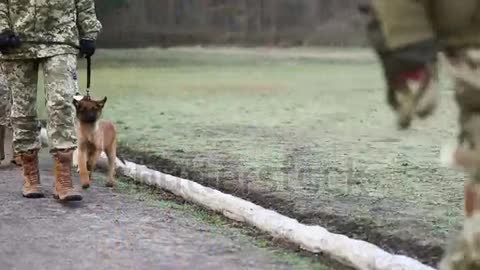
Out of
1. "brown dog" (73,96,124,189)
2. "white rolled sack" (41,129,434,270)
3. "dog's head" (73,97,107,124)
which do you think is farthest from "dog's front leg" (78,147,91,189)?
"white rolled sack" (41,129,434,270)

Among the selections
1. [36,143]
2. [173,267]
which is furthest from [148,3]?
[173,267]

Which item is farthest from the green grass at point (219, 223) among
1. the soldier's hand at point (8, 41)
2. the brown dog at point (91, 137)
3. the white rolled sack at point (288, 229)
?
the soldier's hand at point (8, 41)

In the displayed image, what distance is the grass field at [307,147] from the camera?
5.10 m

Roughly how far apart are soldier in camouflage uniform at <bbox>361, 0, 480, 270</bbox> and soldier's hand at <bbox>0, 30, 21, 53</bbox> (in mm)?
3908

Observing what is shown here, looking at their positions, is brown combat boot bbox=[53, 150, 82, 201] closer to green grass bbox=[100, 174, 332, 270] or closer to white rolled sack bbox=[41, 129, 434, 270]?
green grass bbox=[100, 174, 332, 270]

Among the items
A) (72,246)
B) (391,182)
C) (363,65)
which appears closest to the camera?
(72,246)

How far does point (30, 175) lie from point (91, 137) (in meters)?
0.83

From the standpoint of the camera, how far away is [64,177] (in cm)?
596

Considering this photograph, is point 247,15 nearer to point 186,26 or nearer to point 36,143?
point 186,26

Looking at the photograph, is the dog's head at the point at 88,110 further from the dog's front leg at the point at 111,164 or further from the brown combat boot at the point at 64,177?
the brown combat boot at the point at 64,177

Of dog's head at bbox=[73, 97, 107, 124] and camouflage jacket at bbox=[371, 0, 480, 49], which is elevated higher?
camouflage jacket at bbox=[371, 0, 480, 49]

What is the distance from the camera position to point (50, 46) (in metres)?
5.83

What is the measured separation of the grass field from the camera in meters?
5.10

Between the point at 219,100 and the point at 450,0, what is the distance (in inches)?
476
